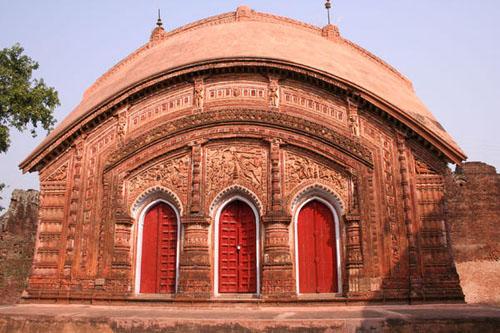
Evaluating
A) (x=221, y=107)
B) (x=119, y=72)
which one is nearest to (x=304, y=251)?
(x=221, y=107)

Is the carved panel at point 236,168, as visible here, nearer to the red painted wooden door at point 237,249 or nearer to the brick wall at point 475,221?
the red painted wooden door at point 237,249

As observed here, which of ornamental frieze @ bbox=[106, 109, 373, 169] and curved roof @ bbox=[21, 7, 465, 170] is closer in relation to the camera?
ornamental frieze @ bbox=[106, 109, 373, 169]

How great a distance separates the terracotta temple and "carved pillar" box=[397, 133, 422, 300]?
0.10 ft

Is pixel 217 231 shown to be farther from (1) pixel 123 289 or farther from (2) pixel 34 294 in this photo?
(2) pixel 34 294

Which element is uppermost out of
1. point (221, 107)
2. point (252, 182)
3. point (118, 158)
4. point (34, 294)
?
point (221, 107)

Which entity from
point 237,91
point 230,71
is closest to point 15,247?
point 237,91

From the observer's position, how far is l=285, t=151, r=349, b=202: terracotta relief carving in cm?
1062

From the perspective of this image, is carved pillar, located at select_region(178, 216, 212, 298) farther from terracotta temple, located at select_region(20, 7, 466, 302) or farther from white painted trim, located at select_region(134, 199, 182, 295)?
white painted trim, located at select_region(134, 199, 182, 295)

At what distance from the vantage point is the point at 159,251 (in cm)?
1118

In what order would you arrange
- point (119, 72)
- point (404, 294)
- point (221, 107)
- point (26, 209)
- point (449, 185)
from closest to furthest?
1. point (404, 294)
2. point (221, 107)
3. point (119, 72)
4. point (26, 209)
5. point (449, 185)

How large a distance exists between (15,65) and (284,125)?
318 inches

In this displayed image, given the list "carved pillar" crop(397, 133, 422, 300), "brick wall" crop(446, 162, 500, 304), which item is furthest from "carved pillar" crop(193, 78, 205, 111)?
"brick wall" crop(446, 162, 500, 304)

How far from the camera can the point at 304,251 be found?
1058cm

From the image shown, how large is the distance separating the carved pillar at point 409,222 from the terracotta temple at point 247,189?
31 millimetres
